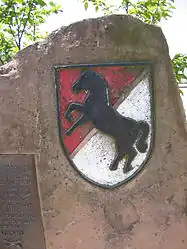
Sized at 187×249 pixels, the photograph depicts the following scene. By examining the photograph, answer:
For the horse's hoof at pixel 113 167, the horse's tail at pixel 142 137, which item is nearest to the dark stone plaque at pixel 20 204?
the horse's hoof at pixel 113 167

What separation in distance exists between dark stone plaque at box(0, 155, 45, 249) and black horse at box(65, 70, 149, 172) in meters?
0.43

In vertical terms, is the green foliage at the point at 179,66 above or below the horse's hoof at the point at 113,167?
above

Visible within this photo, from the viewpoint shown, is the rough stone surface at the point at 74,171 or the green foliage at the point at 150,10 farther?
the green foliage at the point at 150,10

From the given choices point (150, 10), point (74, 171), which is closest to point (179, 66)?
point (150, 10)

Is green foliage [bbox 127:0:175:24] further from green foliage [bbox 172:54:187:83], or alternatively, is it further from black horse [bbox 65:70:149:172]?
black horse [bbox 65:70:149:172]

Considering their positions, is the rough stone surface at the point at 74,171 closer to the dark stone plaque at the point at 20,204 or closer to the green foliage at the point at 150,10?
the dark stone plaque at the point at 20,204

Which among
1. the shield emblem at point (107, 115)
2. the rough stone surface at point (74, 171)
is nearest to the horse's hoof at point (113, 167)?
the shield emblem at point (107, 115)

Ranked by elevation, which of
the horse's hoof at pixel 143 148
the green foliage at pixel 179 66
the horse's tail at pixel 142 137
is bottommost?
the horse's hoof at pixel 143 148

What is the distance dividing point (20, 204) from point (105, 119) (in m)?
0.87

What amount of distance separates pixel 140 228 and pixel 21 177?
0.92 metres

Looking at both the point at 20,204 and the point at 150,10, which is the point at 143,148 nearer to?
the point at 20,204

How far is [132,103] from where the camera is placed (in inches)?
119

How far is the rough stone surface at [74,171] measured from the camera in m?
3.01

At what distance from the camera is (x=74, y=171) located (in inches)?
120
